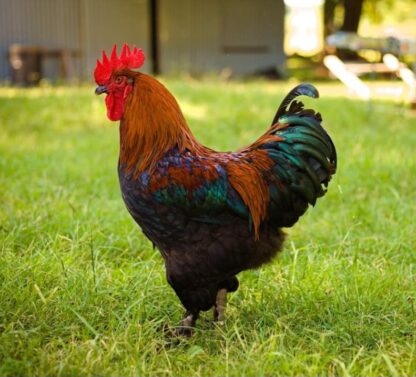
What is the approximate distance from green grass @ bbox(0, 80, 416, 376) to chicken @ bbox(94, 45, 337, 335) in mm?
326

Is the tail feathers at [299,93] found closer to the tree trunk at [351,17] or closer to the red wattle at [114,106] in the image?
the red wattle at [114,106]

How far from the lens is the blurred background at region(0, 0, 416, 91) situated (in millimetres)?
13758

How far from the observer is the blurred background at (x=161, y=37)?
13758 millimetres

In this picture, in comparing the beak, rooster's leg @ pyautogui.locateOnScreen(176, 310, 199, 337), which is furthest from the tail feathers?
rooster's leg @ pyautogui.locateOnScreen(176, 310, 199, 337)

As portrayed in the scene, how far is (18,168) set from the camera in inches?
Result: 226

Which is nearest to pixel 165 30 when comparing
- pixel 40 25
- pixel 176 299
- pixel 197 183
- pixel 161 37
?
pixel 161 37

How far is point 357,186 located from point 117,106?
3077 millimetres

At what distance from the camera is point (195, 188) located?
2.62 m

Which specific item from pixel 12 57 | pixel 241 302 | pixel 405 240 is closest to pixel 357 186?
pixel 405 240

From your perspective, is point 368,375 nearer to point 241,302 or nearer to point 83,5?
point 241,302

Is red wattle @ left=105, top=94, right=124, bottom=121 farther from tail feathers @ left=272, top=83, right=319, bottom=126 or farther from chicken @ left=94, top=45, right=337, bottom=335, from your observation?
tail feathers @ left=272, top=83, right=319, bottom=126

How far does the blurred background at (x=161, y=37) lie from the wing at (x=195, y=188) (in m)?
9.58

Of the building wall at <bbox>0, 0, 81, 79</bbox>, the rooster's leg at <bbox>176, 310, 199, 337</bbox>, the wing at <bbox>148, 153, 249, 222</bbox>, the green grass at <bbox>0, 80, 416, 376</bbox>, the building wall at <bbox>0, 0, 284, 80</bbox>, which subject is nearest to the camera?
the green grass at <bbox>0, 80, 416, 376</bbox>

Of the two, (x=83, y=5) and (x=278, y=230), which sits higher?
(x=83, y=5)
